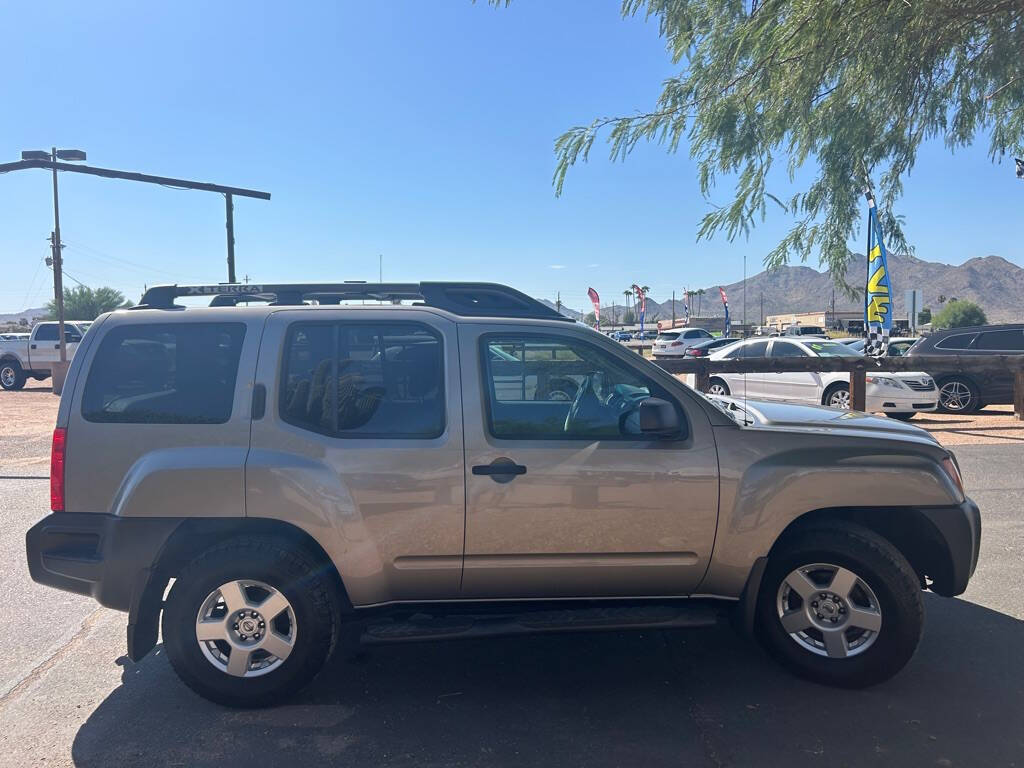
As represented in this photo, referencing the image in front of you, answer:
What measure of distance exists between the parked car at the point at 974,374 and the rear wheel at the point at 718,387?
11.4ft

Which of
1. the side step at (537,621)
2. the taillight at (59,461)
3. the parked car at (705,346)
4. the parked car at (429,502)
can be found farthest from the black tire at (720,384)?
the parked car at (705,346)

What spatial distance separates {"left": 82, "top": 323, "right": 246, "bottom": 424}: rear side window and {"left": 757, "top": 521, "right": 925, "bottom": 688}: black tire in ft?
9.40

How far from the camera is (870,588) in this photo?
367cm

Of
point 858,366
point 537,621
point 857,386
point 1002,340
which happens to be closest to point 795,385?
point 857,386

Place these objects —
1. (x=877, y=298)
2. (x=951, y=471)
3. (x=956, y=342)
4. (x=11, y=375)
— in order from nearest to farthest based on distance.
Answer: (x=951, y=471), (x=877, y=298), (x=956, y=342), (x=11, y=375)

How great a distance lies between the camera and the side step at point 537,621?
3.55 m

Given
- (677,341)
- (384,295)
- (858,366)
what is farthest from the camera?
(677,341)

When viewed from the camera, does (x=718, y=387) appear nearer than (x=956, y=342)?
Yes

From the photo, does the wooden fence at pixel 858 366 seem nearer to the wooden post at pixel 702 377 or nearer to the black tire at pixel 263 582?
the wooden post at pixel 702 377

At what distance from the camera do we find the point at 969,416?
13.8m

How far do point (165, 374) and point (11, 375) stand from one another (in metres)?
24.2

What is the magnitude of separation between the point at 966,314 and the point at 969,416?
66.8 meters

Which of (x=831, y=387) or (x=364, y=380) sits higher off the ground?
(x=364, y=380)

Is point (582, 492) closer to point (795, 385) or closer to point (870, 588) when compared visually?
point (870, 588)
